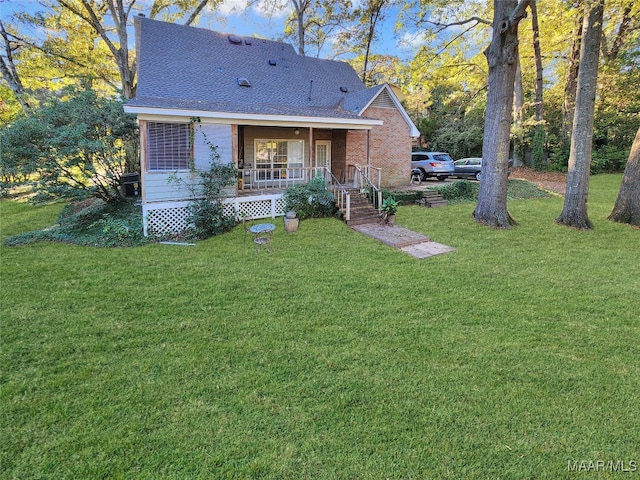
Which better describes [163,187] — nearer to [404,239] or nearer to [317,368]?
[404,239]

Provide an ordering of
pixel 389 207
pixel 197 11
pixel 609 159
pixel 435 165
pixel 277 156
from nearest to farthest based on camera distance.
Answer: pixel 389 207 < pixel 277 156 < pixel 435 165 < pixel 197 11 < pixel 609 159

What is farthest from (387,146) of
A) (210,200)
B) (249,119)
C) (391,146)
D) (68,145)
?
Result: (68,145)

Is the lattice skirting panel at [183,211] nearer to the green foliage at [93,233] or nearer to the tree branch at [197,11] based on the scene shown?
the green foliage at [93,233]

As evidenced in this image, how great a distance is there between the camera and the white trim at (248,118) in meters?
9.64

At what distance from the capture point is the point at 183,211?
1028 centimetres

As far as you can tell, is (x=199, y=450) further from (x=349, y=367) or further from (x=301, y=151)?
(x=301, y=151)

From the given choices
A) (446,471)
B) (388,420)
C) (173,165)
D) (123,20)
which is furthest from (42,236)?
(123,20)

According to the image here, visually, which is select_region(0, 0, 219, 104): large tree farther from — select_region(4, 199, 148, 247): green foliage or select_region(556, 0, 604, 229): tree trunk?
select_region(556, 0, 604, 229): tree trunk

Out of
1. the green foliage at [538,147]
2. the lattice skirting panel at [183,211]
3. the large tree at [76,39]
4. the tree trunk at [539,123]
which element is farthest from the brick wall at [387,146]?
the large tree at [76,39]

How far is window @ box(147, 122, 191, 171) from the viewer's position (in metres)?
10.0

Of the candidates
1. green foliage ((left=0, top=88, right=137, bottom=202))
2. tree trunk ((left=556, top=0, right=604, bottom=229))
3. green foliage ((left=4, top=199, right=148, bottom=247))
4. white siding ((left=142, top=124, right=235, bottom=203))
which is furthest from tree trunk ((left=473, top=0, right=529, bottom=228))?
green foliage ((left=0, top=88, right=137, bottom=202))

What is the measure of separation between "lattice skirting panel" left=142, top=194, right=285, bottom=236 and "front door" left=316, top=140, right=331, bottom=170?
5280mm

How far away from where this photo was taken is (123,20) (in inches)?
733

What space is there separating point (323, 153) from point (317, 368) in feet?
44.3
